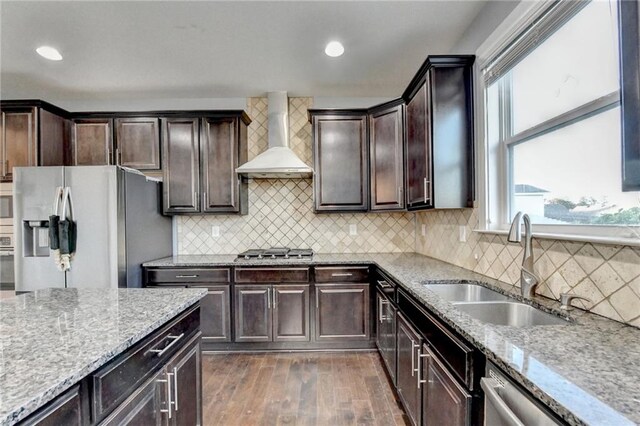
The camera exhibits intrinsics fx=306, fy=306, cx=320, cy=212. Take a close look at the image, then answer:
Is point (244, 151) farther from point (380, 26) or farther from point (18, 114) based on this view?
point (18, 114)

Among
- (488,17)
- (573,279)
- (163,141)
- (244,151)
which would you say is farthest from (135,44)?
(573,279)

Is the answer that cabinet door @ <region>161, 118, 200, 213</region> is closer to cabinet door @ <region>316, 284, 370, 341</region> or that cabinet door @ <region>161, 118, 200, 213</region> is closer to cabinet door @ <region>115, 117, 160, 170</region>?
cabinet door @ <region>115, 117, 160, 170</region>

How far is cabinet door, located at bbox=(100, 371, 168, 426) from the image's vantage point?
1006 millimetres

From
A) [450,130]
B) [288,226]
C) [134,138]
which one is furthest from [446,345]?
[134,138]

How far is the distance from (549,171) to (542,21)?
2.54 ft

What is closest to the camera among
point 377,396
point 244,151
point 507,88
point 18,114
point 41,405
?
point 41,405

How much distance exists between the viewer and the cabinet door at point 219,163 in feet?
10.4

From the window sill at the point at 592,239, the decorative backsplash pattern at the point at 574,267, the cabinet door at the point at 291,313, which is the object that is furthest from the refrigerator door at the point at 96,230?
the window sill at the point at 592,239

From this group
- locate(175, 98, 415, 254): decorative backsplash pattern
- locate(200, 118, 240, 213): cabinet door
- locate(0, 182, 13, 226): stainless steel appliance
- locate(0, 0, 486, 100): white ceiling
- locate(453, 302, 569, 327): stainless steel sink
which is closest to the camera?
locate(453, 302, 569, 327): stainless steel sink

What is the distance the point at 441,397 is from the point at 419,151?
1.71 m

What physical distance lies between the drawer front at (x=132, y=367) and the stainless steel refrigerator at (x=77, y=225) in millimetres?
1502

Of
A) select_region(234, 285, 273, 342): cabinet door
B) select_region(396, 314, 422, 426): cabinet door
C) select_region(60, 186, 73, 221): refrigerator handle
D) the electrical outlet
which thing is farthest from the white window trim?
select_region(60, 186, 73, 221): refrigerator handle

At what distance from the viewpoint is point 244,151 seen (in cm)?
340

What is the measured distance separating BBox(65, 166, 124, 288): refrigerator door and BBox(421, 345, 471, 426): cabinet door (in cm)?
245
